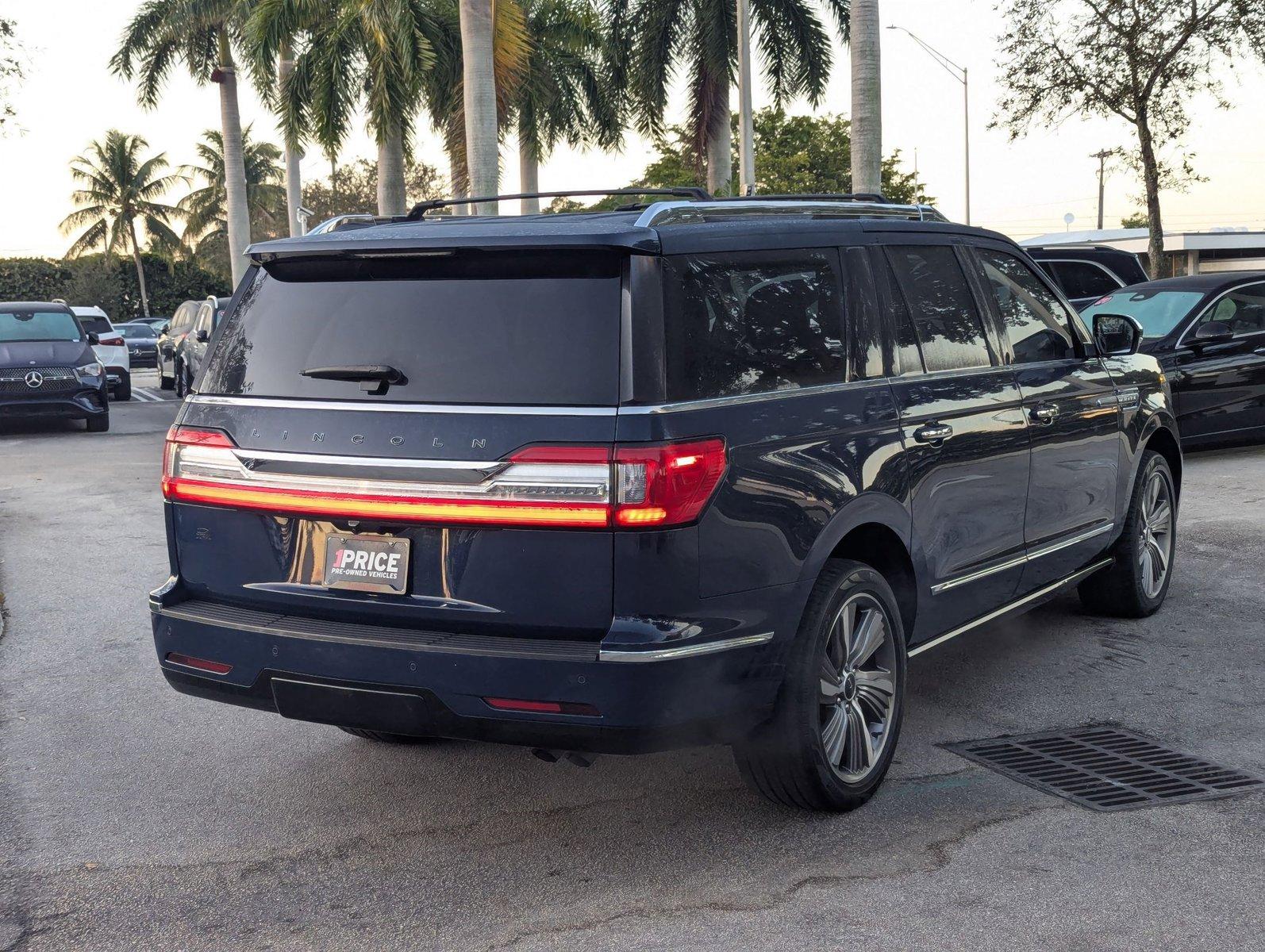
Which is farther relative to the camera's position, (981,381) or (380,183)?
(380,183)

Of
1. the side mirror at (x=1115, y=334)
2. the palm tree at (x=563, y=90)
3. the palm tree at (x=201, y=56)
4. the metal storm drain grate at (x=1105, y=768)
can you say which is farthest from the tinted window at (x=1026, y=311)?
the palm tree at (x=201, y=56)

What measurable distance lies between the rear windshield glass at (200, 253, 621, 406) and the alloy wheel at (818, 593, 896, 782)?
3.97 ft

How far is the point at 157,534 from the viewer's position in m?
10.4

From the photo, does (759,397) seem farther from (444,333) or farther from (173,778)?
(173,778)

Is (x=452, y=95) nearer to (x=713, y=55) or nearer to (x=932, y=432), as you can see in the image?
(x=713, y=55)

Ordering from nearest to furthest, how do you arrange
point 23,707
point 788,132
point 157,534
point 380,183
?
point 23,707, point 157,534, point 380,183, point 788,132

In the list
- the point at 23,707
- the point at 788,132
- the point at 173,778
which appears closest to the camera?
the point at 173,778

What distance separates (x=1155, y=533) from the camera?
23.5 feet

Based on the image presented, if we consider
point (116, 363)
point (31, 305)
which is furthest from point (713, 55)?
point (31, 305)

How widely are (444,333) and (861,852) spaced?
1.95 metres

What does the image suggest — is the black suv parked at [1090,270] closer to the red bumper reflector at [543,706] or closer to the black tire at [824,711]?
the black tire at [824,711]

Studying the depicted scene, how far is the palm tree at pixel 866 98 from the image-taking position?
1944cm

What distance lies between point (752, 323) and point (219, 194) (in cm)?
7477

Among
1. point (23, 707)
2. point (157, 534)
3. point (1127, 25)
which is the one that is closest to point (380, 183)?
point (1127, 25)
